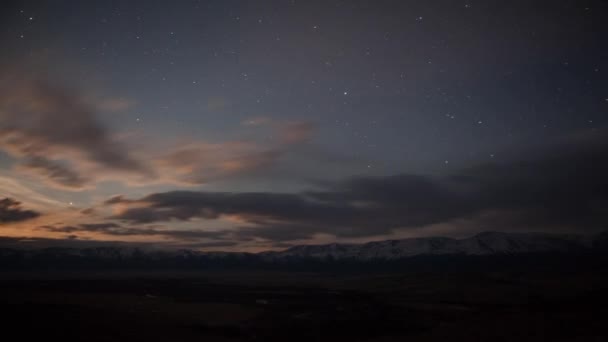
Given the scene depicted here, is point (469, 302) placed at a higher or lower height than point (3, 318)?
lower

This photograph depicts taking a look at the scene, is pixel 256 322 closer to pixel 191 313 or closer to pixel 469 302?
pixel 191 313

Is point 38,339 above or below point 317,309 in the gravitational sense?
above

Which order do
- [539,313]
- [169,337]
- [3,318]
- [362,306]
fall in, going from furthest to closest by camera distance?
[362,306], [539,313], [3,318], [169,337]

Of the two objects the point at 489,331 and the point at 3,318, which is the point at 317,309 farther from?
the point at 3,318

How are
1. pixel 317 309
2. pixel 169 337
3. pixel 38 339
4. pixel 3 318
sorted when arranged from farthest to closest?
pixel 317 309 < pixel 3 318 < pixel 169 337 < pixel 38 339

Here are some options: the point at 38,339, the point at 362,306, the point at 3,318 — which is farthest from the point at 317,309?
the point at 3,318

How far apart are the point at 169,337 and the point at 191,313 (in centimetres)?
1692

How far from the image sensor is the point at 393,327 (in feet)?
139

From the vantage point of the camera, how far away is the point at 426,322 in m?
45.1

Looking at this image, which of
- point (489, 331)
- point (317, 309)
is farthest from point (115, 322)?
point (489, 331)

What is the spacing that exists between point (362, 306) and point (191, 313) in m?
29.2

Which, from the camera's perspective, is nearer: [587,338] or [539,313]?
[587,338]

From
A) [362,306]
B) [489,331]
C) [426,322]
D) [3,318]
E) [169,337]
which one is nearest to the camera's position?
[169,337]

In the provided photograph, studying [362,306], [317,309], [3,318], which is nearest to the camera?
Answer: [3,318]
